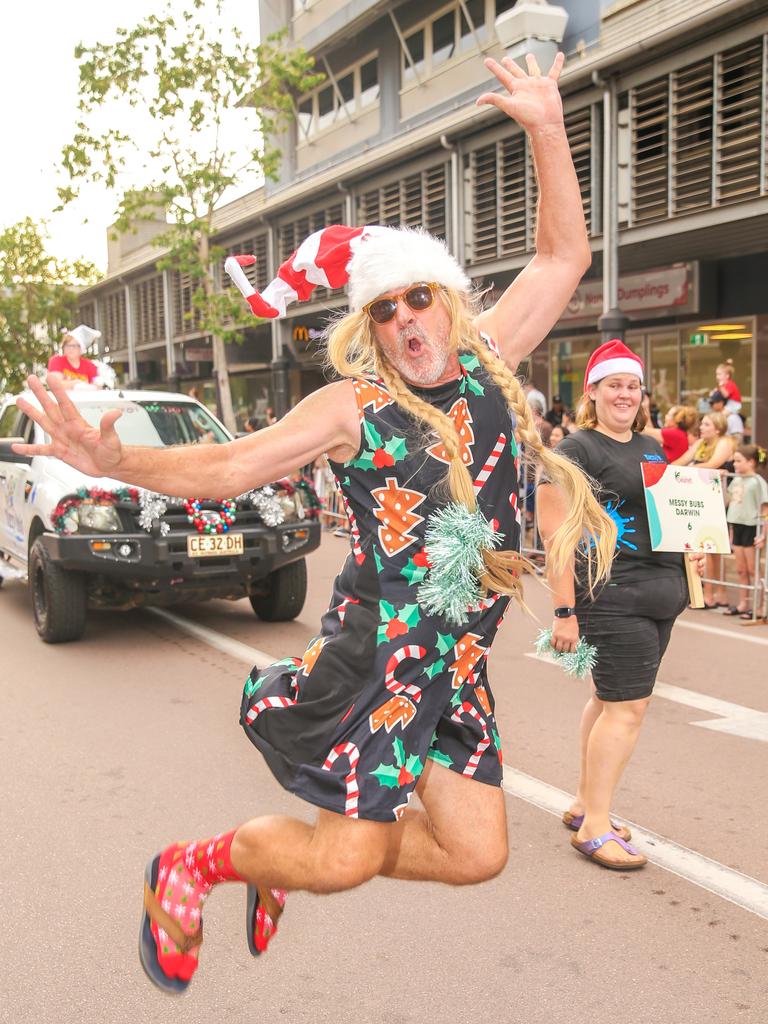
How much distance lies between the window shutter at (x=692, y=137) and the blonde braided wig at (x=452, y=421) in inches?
462

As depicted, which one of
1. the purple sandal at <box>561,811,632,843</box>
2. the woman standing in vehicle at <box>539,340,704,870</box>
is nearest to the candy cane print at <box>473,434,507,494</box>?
the woman standing in vehicle at <box>539,340,704,870</box>

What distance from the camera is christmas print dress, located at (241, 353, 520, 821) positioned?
254 cm

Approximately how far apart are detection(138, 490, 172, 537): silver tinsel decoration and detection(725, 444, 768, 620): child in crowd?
186 inches

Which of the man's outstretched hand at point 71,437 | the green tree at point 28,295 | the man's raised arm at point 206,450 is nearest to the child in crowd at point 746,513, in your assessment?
the man's raised arm at point 206,450

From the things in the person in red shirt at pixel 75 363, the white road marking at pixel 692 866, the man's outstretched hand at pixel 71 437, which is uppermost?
the person in red shirt at pixel 75 363

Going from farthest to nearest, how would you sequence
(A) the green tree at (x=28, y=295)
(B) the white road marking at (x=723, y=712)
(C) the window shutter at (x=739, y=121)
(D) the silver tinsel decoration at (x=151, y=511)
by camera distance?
(A) the green tree at (x=28, y=295) → (C) the window shutter at (x=739, y=121) → (D) the silver tinsel decoration at (x=151, y=511) → (B) the white road marking at (x=723, y=712)

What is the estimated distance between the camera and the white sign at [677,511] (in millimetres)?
4086

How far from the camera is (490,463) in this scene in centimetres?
264

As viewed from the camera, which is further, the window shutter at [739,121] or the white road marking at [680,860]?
the window shutter at [739,121]

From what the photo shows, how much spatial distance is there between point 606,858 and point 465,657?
1.62 metres

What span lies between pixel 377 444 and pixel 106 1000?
172 cm

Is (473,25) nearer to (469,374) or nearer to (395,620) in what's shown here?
(469,374)

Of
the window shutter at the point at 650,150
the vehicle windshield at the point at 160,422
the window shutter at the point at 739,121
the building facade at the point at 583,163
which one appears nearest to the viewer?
the vehicle windshield at the point at 160,422

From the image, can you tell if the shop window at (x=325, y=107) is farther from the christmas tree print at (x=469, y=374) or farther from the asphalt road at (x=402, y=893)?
the christmas tree print at (x=469, y=374)
